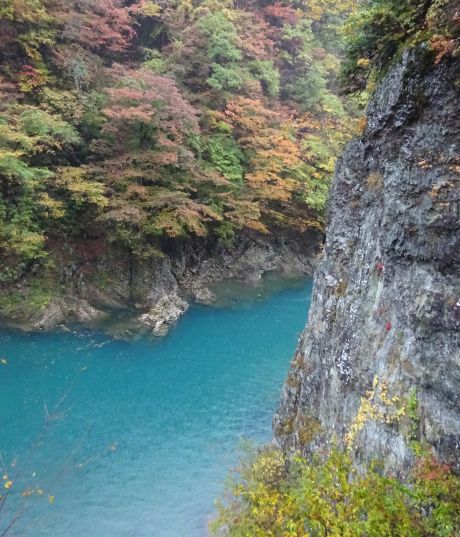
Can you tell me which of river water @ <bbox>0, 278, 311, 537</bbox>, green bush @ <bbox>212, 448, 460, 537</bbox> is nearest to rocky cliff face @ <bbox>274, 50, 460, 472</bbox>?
green bush @ <bbox>212, 448, 460, 537</bbox>

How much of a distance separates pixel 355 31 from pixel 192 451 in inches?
344

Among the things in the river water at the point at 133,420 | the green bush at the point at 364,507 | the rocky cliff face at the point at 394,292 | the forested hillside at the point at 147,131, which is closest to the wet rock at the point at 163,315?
the river water at the point at 133,420

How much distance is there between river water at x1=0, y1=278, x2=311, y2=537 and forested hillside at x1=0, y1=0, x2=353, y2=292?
11.1 ft

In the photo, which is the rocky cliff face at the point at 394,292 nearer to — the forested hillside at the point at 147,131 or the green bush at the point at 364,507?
the green bush at the point at 364,507

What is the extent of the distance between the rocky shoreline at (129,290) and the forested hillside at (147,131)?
726 millimetres

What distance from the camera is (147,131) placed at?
1576 cm

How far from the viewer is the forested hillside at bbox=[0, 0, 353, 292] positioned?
1482 cm

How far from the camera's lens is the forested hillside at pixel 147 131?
48.6 feet

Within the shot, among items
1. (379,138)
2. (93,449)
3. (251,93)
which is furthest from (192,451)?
(251,93)

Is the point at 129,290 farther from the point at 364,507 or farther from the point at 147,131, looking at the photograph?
the point at 364,507

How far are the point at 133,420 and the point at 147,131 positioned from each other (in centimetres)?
924

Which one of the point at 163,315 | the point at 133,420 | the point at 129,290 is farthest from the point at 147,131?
the point at 133,420

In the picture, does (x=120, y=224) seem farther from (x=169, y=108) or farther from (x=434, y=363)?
(x=434, y=363)

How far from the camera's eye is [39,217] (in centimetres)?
1548
